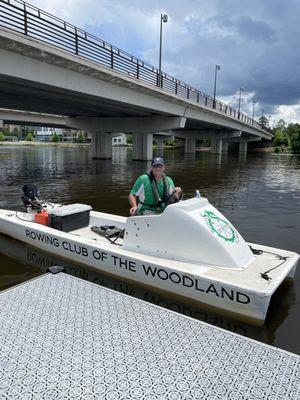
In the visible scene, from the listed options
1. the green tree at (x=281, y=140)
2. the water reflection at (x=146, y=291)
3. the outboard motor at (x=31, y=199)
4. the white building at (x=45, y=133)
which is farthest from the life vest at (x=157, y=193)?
the white building at (x=45, y=133)

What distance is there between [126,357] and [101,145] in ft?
119

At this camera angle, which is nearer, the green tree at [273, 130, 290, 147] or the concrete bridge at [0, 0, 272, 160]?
the concrete bridge at [0, 0, 272, 160]

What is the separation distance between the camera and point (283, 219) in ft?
36.6

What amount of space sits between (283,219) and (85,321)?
8.82 m

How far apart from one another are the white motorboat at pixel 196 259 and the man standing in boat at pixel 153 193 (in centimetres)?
60

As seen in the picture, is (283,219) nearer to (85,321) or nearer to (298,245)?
(298,245)

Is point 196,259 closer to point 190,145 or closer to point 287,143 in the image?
point 190,145

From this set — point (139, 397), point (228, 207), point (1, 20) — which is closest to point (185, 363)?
point (139, 397)

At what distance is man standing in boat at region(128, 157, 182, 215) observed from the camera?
6234 mm

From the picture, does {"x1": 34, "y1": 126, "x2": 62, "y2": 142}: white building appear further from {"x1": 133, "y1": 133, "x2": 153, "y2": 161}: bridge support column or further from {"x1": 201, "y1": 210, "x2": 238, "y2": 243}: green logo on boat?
{"x1": 201, "y1": 210, "x2": 238, "y2": 243}: green logo on boat

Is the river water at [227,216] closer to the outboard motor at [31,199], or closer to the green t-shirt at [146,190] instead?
the outboard motor at [31,199]

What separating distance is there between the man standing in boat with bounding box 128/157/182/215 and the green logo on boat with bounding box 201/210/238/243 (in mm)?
941

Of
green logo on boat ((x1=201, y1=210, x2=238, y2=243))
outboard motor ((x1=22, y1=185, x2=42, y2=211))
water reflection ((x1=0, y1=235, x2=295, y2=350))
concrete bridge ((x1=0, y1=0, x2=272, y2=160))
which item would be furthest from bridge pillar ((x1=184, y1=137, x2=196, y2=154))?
green logo on boat ((x1=201, y1=210, x2=238, y2=243))

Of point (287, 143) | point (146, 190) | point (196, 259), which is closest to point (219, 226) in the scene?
point (196, 259)
